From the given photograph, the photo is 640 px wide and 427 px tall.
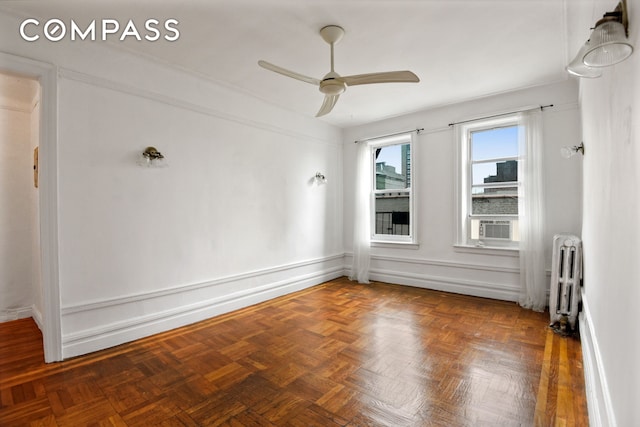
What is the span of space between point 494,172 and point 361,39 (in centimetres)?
277

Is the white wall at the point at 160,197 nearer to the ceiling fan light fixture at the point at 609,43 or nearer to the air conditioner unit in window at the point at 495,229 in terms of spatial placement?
the air conditioner unit in window at the point at 495,229

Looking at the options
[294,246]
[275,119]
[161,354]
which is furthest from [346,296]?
[275,119]

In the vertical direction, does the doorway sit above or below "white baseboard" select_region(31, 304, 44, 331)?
above

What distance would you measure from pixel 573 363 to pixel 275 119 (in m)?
4.20

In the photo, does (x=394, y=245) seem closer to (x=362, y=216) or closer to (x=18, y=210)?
(x=362, y=216)

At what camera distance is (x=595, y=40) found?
3.24ft

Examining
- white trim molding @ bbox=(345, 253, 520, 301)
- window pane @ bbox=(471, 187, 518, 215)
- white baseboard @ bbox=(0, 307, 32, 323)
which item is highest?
window pane @ bbox=(471, 187, 518, 215)

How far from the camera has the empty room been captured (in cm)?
186

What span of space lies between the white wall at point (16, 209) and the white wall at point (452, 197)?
181 inches

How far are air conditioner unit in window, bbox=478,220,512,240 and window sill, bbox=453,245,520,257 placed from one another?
0.59 feet

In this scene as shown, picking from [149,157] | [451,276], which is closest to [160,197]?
[149,157]

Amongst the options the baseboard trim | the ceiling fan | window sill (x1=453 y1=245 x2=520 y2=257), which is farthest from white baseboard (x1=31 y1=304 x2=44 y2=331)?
window sill (x1=453 y1=245 x2=520 y2=257)

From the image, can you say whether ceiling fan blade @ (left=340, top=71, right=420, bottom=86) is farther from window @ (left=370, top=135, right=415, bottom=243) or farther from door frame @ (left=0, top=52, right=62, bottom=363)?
window @ (left=370, top=135, right=415, bottom=243)

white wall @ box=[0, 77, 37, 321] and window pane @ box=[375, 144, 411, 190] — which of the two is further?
window pane @ box=[375, 144, 411, 190]
